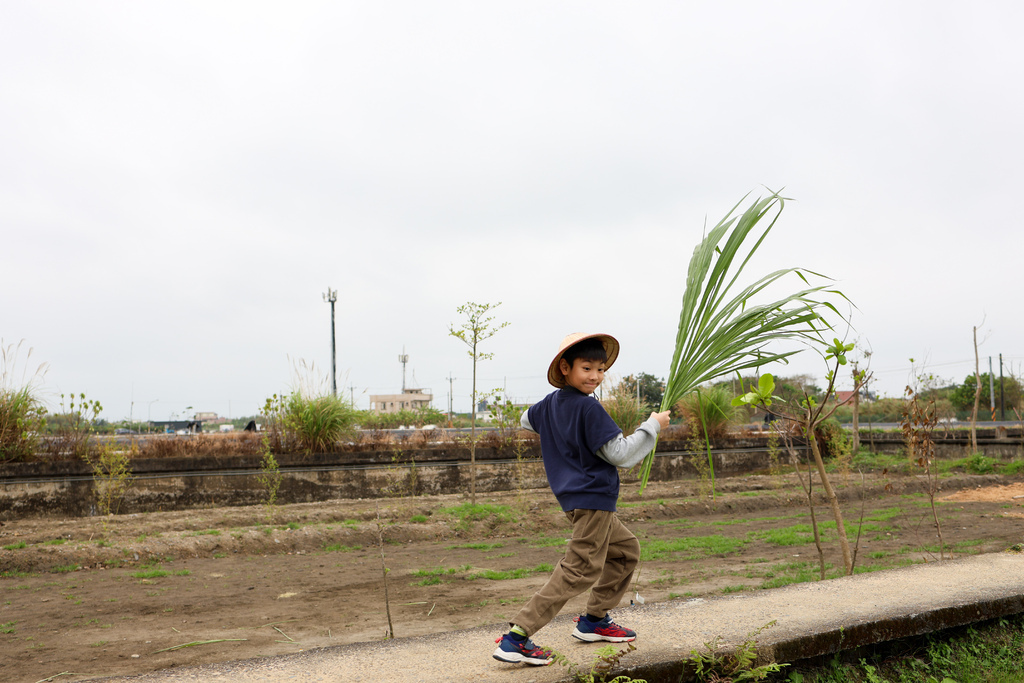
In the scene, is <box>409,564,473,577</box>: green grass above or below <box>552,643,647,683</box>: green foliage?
below

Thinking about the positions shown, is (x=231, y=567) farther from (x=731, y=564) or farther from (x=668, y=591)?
(x=731, y=564)

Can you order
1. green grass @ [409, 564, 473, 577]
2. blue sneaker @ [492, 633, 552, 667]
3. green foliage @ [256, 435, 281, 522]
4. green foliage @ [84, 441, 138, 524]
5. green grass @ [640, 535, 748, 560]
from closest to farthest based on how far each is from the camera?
blue sneaker @ [492, 633, 552, 667]
green grass @ [409, 564, 473, 577]
green grass @ [640, 535, 748, 560]
green foliage @ [84, 441, 138, 524]
green foliage @ [256, 435, 281, 522]

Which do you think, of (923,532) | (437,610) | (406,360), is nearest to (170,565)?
(437,610)

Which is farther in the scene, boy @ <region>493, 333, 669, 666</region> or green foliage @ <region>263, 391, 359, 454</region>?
green foliage @ <region>263, 391, 359, 454</region>

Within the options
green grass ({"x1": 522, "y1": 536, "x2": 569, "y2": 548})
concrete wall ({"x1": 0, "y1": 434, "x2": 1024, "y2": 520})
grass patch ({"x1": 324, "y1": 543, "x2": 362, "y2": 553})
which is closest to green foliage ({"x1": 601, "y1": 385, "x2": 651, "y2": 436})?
concrete wall ({"x1": 0, "y1": 434, "x2": 1024, "y2": 520})

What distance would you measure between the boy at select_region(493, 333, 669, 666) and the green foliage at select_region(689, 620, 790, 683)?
322 millimetres

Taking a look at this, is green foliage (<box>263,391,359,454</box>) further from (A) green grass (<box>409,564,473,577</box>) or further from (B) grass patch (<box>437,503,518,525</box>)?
(A) green grass (<box>409,564,473,577</box>)

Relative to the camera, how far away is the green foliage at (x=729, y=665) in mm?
2551

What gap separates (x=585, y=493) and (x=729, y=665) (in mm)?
841

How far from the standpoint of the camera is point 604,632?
9.11 feet

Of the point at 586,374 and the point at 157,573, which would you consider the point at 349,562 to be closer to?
the point at 157,573

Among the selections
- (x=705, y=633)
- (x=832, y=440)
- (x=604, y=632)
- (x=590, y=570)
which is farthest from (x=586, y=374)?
(x=832, y=440)

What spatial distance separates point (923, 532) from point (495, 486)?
22.8 feet

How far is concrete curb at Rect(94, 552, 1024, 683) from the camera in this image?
253cm
